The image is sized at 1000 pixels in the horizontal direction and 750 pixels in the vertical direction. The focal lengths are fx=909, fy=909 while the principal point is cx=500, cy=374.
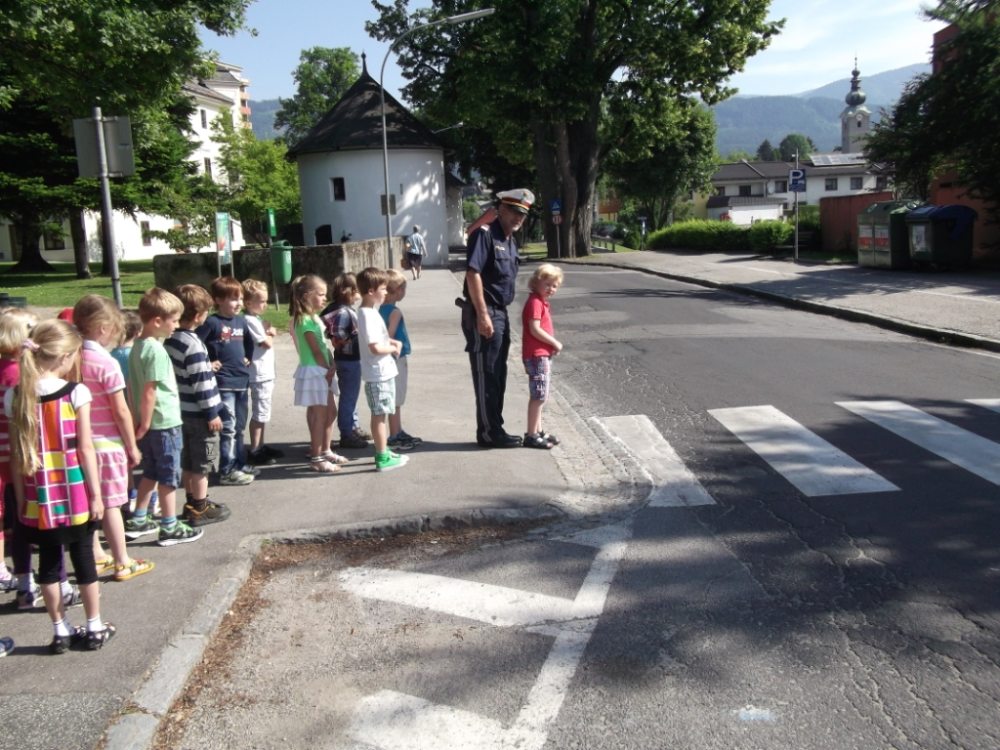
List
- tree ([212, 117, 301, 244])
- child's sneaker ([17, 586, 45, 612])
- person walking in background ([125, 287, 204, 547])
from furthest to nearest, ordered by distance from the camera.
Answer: tree ([212, 117, 301, 244]), person walking in background ([125, 287, 204, 547]), child's sneaker ([17, 586, 45, 612])

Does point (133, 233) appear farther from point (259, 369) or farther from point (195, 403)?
point (195, 403)

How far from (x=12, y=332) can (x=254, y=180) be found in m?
52.5

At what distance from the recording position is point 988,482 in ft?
19.9

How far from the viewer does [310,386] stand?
6703mm

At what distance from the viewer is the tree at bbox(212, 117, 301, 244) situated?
53.3 metres

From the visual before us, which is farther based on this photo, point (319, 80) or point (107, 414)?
point (319, 80)

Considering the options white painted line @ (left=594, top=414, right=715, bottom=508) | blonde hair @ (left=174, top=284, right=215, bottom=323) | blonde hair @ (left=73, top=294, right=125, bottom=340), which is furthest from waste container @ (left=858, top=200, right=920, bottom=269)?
blonde hair @ (left=73, top=294, right=125, bottom=340)

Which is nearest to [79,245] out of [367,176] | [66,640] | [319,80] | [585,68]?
→ [367,176]

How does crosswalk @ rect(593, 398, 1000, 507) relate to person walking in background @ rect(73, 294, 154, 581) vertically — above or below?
below

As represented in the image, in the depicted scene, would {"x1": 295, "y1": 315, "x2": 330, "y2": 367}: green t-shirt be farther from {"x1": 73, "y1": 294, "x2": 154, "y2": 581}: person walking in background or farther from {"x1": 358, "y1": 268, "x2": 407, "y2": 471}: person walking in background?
{"x1": 73, "y1": 294, "x2": 154, "y2": 581}: person walking in background

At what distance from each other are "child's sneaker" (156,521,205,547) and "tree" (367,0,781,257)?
30.8 m

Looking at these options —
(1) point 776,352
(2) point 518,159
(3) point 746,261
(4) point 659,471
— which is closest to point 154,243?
(2) point 518,159

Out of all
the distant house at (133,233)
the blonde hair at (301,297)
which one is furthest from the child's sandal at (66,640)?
the distant house at (133,233)

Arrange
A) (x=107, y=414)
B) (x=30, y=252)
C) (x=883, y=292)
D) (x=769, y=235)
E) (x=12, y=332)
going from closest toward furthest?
(x=12, y=332), (x=107, y=414), (x=883, y=292), (x=30, y=252), (x=769, y=235)
